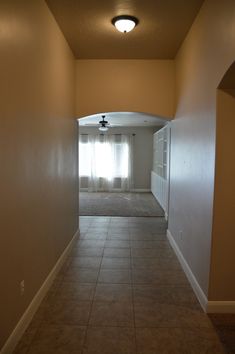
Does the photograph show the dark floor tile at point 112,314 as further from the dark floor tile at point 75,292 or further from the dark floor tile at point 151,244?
the dark floor tile at point 151,244

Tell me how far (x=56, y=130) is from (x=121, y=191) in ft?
22.7

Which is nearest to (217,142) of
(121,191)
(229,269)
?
(229,269)

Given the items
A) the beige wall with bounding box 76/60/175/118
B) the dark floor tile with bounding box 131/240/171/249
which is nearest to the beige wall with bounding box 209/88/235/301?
the dark floor tile with bounding box 131/240/171/249

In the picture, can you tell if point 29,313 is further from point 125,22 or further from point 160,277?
point 125,22

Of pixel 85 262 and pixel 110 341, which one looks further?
pixel 85 262

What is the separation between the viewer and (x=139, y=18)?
2.83m

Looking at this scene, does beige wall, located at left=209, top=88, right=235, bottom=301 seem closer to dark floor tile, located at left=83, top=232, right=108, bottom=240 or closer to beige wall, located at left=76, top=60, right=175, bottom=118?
beige wall, located at left=76, top=60, right=175, bottom=118

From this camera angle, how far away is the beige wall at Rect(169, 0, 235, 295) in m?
2.08

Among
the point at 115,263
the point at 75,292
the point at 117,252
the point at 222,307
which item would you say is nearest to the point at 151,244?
the point at 117,252

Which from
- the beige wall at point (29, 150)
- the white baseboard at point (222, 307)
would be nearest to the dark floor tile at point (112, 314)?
the beige wall at point (29, 150)

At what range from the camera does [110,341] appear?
1956 mm

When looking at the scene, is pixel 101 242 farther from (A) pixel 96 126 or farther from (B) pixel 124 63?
(A) pixel 96 126

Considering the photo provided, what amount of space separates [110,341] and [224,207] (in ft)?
4.49

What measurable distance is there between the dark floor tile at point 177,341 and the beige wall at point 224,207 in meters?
0.38
